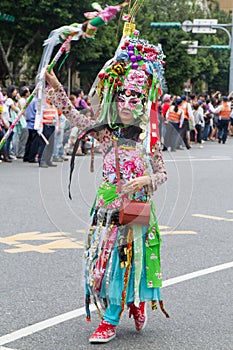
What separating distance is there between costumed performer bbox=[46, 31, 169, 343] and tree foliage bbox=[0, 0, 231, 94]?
1800cm

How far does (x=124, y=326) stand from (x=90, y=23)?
2010mm

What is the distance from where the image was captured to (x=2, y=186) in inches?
509

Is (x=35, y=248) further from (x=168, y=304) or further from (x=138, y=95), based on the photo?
(x=138, y=95)

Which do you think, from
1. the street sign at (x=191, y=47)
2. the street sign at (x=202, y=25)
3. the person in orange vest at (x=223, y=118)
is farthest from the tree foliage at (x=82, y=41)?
the person in orange vest at (x=223, y=118)

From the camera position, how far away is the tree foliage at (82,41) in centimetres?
3609

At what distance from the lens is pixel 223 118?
98.0ft

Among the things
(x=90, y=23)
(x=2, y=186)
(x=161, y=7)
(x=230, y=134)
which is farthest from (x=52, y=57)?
(x=161, y=7)

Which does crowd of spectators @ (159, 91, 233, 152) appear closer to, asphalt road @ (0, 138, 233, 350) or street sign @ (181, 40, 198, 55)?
asphalt road @ (0, 138, 233, 350)

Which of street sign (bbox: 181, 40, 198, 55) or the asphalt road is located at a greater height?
street sign (bbox: 181, 40, 198, 55)

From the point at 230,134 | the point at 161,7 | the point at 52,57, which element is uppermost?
the point at 161,7

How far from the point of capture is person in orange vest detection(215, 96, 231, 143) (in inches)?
1171

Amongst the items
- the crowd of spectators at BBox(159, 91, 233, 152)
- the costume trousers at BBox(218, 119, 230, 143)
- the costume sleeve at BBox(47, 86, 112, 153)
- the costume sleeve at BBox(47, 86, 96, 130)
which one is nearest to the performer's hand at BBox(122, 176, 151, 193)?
the costume sleeve at BBox(47, 86, 112, 153)

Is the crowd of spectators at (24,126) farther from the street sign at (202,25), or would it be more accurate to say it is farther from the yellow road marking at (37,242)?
the street sign at (202,25)

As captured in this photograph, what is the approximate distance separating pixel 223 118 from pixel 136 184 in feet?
83.3
